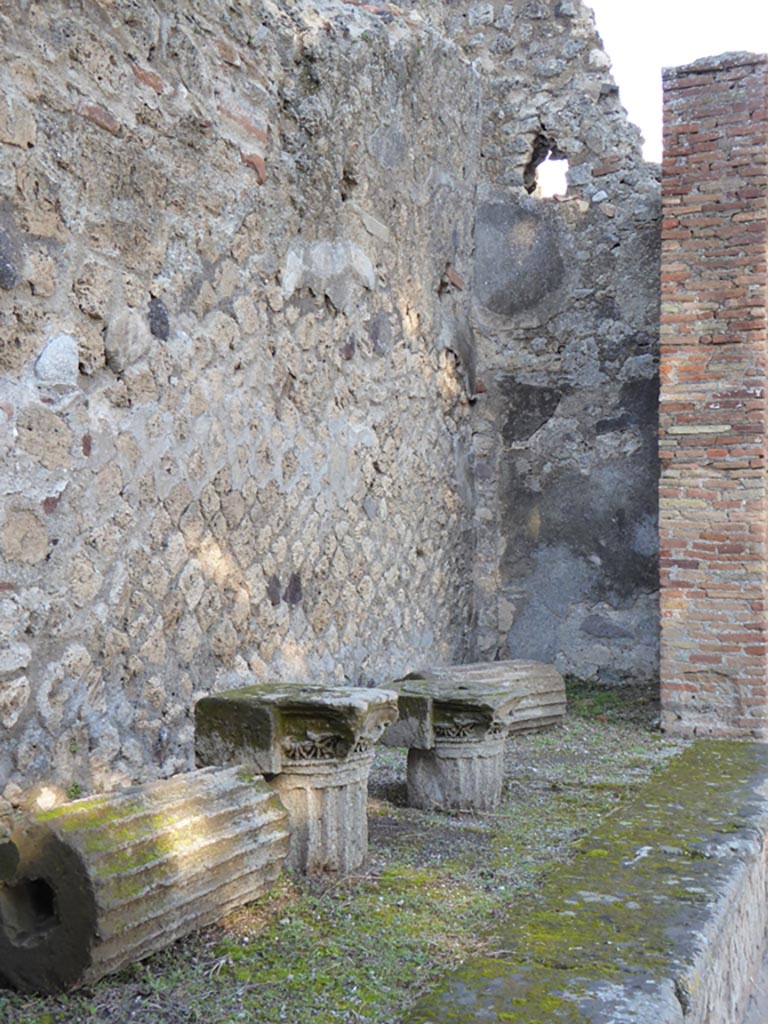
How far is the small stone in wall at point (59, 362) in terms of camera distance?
3389 millimetres

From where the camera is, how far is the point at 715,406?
5824 mm

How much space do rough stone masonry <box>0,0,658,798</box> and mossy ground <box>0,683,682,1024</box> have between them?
3.24ft

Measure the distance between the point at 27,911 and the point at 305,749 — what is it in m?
1.01

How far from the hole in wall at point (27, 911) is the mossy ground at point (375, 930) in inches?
5.1

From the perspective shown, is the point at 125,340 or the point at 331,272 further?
the point at 331,272

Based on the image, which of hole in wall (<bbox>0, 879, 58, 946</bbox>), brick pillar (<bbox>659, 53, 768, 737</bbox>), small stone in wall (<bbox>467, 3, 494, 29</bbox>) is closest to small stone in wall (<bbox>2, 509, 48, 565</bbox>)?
hole in wall (<bbox>0, 879, 58, 946</bbox>)

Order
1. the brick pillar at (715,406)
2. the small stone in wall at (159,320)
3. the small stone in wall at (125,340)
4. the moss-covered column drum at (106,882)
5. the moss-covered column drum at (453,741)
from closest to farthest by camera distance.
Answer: the moss-covered column drum at (106,882), the small stone in wall at (125,340), the small stone in wall at (159,320), the moss-covered column drum at (453,741), the brick pillar at (715,406)

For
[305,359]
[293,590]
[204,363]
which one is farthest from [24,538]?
[305,359]

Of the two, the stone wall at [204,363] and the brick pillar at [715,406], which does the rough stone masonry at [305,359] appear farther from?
the brick pillar at [715,406]

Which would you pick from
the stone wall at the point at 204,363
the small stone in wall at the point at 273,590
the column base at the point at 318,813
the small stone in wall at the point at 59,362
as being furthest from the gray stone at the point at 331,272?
the column base at the point at 318,813

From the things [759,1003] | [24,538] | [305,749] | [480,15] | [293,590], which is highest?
[480,15]

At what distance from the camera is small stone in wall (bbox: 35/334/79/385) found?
339cm

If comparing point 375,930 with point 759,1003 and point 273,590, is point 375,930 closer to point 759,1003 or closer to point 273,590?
point 759,1003

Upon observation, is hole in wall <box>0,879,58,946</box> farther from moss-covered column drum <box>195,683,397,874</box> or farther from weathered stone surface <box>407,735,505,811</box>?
weathered stone surface <box>407,735,505,811</box>
